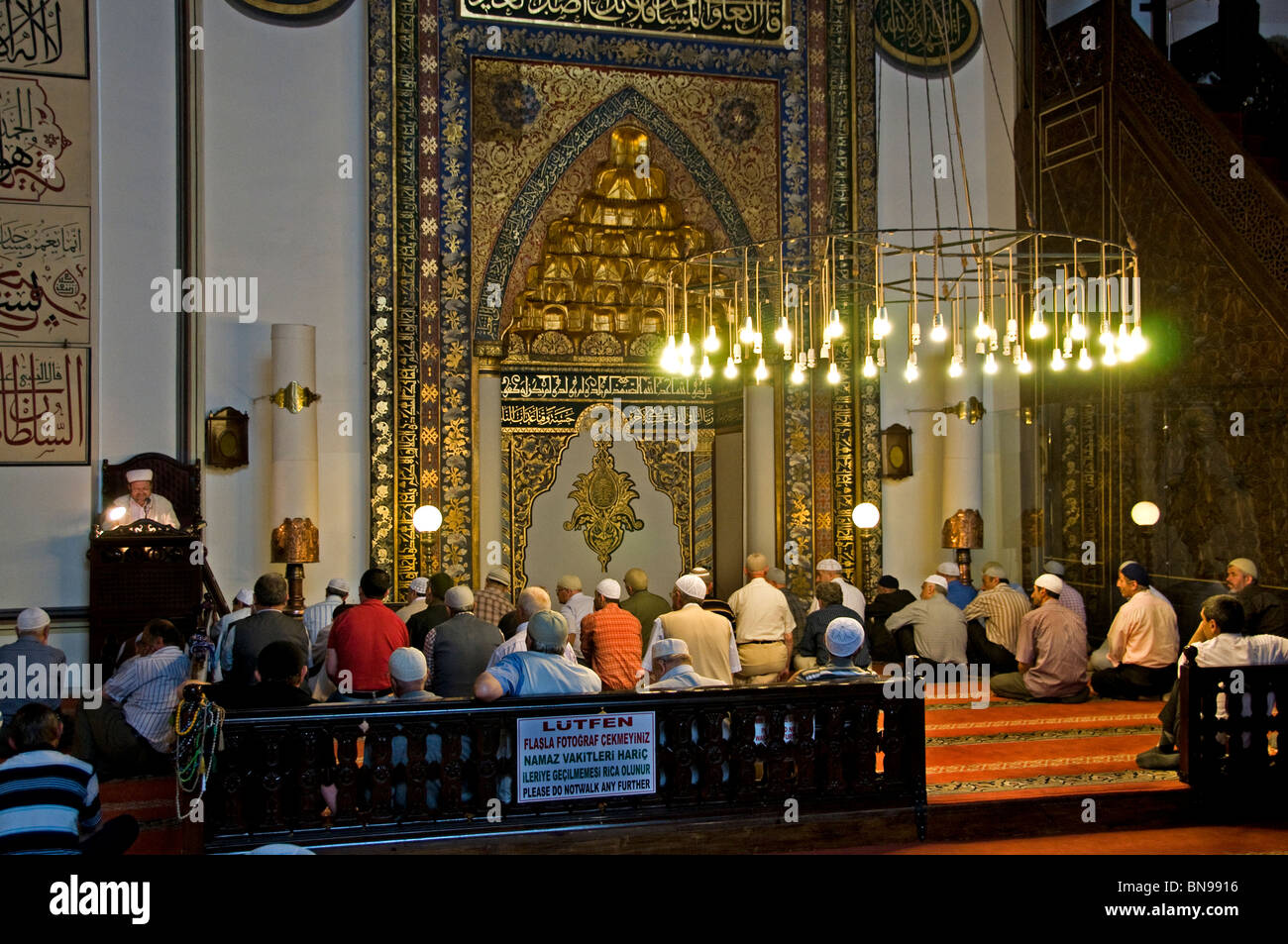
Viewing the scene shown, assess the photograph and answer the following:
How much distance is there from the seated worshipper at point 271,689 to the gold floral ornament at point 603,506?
5066 mm

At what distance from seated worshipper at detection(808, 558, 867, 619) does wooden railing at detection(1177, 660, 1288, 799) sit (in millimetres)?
2010

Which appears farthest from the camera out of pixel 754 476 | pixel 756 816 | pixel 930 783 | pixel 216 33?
pixel 754 476

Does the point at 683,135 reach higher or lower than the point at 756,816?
higher

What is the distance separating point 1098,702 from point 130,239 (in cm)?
589

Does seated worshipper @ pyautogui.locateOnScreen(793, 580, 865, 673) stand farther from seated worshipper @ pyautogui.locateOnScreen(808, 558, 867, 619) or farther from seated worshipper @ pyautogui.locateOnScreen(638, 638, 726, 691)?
seated worshipper @ pyautogui.locateOnScreen(638, 638, 726, 691)

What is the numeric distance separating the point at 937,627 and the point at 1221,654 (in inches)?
81.9

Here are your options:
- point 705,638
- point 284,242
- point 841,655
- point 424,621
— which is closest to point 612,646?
point 705,638

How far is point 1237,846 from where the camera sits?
442 centimetres

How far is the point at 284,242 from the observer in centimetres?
754

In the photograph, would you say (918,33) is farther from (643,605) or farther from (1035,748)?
(1035,748)

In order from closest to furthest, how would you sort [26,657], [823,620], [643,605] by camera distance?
[26,657]
[823,620]
[643,605]

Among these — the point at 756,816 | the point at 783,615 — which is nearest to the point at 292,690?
the point at 756,816

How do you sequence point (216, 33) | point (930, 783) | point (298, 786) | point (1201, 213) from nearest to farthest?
point (298, 786)
point (930, 783)
point (1201, 213)
point (216, 33)

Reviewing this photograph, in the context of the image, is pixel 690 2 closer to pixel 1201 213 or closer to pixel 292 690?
pixel 1201 213
